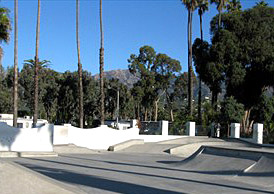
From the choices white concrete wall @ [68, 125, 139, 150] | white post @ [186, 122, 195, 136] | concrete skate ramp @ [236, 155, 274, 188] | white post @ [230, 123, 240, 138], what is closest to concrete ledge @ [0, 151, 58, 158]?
white concrete wall @ [68, 125, 139, 150]

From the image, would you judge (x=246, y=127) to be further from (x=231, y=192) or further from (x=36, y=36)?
(x=231, y=192)

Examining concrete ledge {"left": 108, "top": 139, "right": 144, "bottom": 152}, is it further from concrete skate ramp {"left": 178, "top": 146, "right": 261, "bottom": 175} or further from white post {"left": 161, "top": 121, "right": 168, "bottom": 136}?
concrete skate ramp {"left": 178, "top": 146, "right": 261, "bottom": 175}

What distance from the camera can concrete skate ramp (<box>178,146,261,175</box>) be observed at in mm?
13555

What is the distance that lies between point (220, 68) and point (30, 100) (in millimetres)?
35547

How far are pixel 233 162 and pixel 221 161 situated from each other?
73cm

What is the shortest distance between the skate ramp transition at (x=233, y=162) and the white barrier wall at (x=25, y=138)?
27.7 feet

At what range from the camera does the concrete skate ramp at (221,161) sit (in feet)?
44.5

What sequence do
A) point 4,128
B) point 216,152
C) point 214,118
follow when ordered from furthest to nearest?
point 214,118, point 4,128, point 216,152

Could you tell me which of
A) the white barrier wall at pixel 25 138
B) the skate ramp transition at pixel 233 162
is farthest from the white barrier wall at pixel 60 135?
the skate ramp transition at pixel 233 162

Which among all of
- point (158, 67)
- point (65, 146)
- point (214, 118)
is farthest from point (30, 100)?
point (65, 146)

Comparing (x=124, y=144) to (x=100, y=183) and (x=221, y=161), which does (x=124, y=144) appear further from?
(x=100, y=183)

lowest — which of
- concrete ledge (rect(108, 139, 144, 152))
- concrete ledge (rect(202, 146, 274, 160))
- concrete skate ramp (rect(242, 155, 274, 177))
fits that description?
concrete ledge (rect(108, 139, 144, 152))

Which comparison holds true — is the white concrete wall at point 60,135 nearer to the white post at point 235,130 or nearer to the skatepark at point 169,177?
the skatepark at point 169,177

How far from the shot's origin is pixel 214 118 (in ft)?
118
